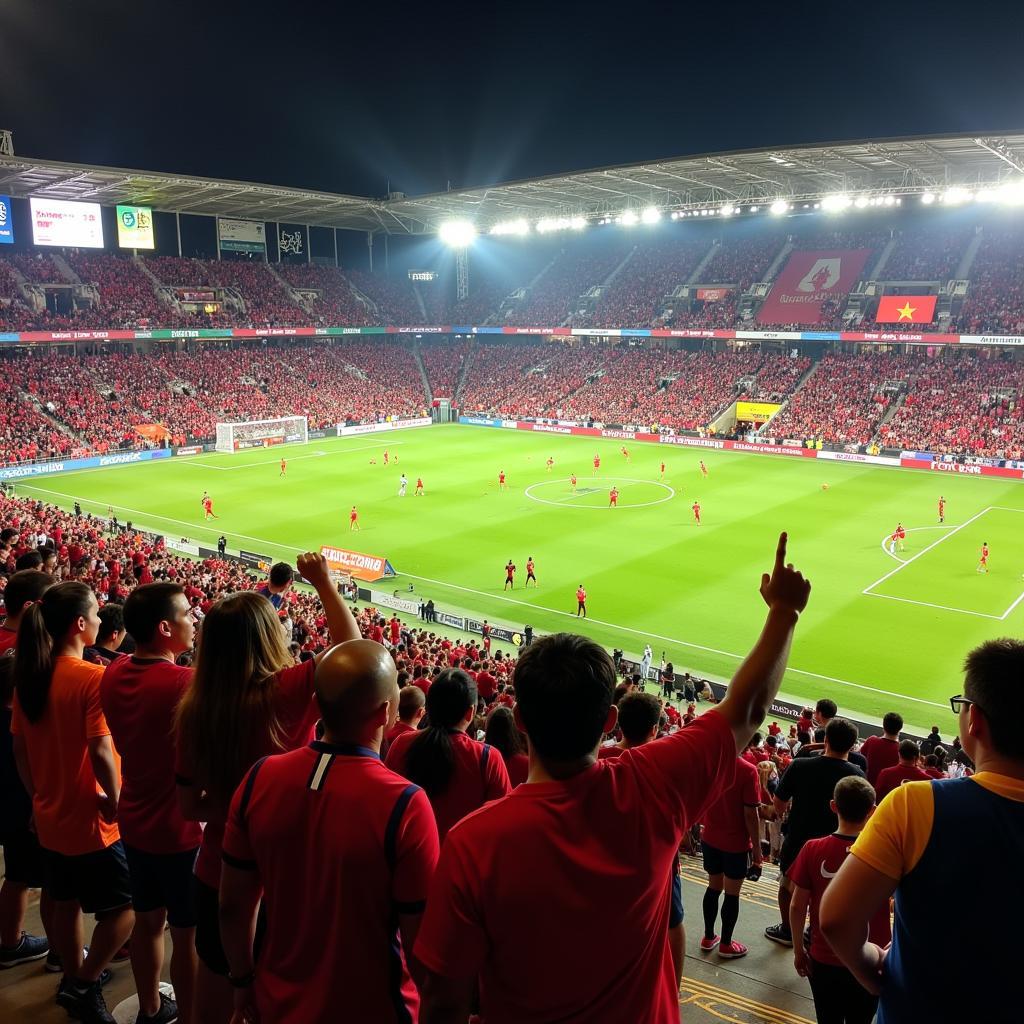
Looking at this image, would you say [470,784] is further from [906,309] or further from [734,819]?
[906,309]

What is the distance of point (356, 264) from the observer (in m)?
86.2

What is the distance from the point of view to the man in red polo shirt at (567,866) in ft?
8.62

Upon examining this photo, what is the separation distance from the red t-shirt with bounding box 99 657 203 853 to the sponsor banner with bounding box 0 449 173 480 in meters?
48.0

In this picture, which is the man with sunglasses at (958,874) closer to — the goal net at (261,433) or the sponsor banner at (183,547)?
the sponsor banner at (183,547)

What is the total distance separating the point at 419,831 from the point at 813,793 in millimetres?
4585

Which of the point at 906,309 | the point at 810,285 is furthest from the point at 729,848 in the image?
the point at 810,285

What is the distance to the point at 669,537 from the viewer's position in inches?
1407

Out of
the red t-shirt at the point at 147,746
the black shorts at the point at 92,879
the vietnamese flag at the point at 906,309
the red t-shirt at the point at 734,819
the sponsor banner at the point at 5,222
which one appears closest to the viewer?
the red t-shirt at the point at 147,746

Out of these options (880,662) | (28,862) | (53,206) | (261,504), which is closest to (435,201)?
(53,206)

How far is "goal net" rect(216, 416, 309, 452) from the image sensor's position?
5769 cm

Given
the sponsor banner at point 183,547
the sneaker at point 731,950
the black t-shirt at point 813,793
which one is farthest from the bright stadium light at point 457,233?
the sneaker at point 731,950

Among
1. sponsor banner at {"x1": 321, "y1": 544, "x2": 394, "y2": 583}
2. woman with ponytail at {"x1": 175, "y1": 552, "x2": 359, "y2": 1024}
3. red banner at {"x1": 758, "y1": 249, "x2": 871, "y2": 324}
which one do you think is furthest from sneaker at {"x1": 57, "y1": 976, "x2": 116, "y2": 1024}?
red banner at {"x1": 758, "y1": 249, "x2": 871, "y2": 324}

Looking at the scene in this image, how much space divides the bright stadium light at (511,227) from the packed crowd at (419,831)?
73554 mm

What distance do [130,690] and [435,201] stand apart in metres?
70.9
